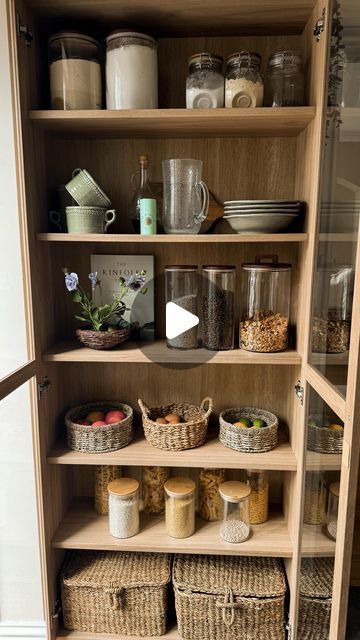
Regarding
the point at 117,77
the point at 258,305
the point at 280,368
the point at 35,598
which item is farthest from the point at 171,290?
the point at 35,598

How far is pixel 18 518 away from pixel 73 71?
147 centimetres

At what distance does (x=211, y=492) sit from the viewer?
1.69 metres

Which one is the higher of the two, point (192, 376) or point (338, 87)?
point (338, 87)

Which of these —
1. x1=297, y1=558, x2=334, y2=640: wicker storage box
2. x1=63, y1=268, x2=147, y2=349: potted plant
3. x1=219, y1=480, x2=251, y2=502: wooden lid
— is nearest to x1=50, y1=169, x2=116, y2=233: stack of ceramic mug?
x1=63, y1=268, x2=147, y2=349: potted plant

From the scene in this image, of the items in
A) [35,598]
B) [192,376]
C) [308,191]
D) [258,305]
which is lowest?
[35,598]

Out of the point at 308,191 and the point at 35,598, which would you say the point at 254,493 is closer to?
the point at 35,598

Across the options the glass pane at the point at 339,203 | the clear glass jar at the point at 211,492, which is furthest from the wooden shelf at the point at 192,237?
the clear glass jar at the point at 211,492

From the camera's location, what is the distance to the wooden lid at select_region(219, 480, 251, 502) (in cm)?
157

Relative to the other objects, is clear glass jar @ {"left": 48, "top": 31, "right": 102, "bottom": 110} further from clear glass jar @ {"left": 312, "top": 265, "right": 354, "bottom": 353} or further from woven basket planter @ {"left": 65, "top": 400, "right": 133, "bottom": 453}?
woven basket planter @ {"left": 65, "top": 400, "right": 133, "bottom": 453}

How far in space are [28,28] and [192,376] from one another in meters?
1.27

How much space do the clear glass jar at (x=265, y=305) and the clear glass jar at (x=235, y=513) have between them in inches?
20.7

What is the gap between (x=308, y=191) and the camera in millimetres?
1401

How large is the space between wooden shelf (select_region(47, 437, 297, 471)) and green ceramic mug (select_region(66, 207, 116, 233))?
30.3 inches

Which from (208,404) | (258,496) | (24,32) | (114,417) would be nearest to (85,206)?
(24,32)
